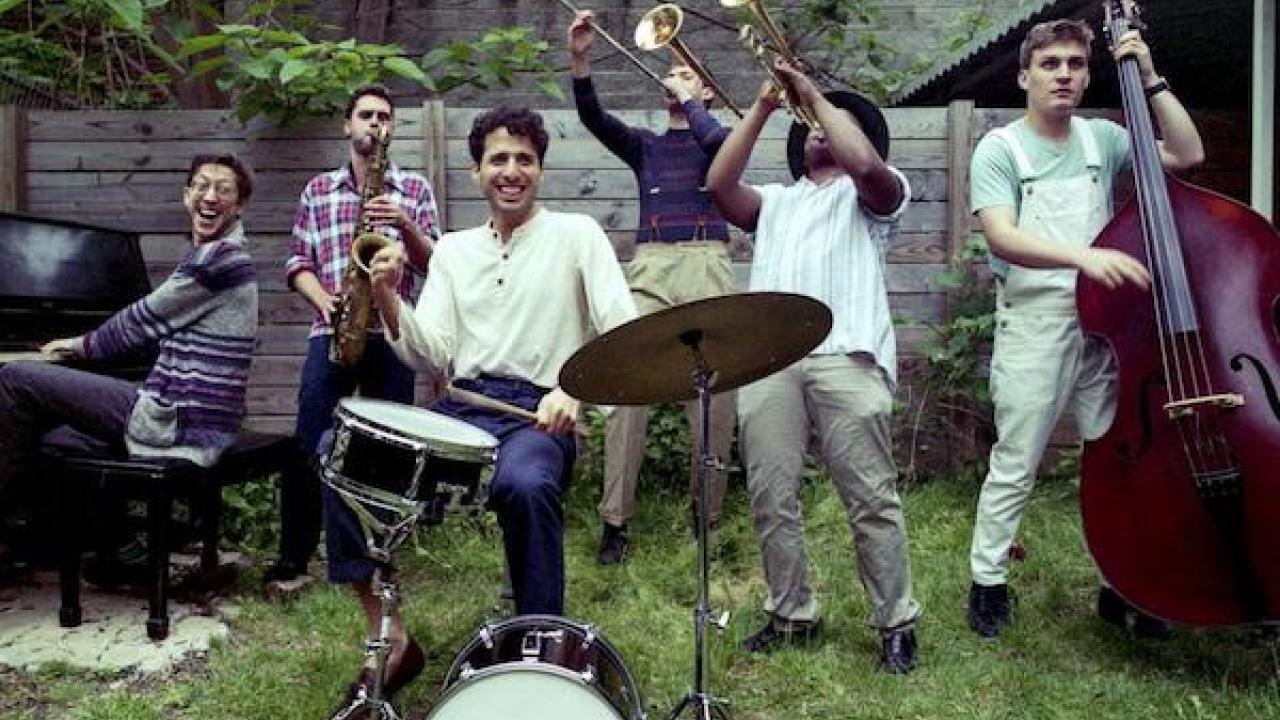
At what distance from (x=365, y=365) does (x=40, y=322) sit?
1.36 metres

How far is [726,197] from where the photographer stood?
3.83 m

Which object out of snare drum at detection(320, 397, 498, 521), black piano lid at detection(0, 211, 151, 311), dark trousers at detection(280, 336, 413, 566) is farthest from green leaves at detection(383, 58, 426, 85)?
snare drum at detection(320, 397, 498, 521)

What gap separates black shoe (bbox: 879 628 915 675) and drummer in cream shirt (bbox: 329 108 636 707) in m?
1.17

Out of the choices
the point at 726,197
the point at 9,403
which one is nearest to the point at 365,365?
the point at 9,403

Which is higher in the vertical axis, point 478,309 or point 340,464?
point 478,309

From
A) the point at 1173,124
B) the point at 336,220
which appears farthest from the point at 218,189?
the point at 1173,124

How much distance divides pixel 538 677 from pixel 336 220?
2.62m

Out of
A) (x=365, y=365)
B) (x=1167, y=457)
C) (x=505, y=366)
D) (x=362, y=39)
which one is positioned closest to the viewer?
(x=1167, y=457)

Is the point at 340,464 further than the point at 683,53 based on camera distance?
No

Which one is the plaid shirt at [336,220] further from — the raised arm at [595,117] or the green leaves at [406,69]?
the green leaves at [406,69]

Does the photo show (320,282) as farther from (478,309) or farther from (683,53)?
(683,53)

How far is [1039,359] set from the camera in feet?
12.5

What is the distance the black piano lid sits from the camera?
4496 millimetres

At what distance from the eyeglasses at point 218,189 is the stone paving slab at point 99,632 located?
158 centimetres
